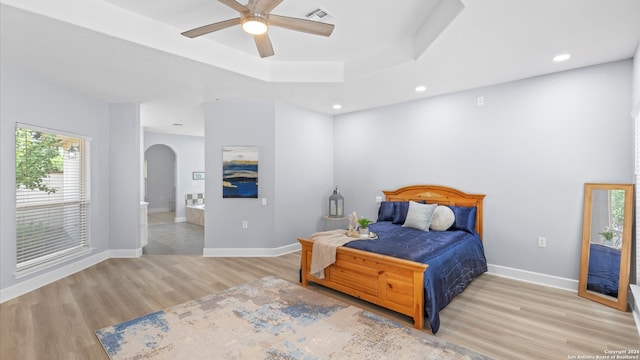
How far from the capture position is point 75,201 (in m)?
4.36

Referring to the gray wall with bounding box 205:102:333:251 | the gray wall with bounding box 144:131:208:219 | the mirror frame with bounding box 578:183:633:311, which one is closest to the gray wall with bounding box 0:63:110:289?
the gray wall with bounding box 205:102:333:251

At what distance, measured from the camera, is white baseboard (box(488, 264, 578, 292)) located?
347 centimetres

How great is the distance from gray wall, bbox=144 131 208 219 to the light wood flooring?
4542mm

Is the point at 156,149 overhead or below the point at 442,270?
overhead

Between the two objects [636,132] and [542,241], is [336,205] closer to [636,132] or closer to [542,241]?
[542,241]

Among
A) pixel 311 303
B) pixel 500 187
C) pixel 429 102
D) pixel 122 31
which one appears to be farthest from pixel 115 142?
pixel 500 187

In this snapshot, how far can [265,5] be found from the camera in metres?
2.12

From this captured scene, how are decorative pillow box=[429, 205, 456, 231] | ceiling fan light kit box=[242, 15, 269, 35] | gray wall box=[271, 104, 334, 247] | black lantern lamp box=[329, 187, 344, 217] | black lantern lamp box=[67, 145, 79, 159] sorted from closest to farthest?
ceiling fan light kit box=[242, 15, 269, 35]
decorative pillow box=[429, 205, 456, 231]
black lantern lamp box=[67, 145, 79, 159]
gray wall box=[271, 104, 334, 247]
black lantern lamp box=[329, 187, 344, 217]

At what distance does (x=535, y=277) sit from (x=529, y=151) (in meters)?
1.61

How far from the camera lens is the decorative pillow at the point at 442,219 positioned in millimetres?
3928

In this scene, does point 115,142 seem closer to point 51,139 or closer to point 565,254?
point 51,139

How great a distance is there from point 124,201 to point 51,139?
1378 mm

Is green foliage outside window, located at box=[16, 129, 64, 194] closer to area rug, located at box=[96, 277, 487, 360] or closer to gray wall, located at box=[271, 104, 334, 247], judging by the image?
area rug, located at box=[96, 277, 487, 360]

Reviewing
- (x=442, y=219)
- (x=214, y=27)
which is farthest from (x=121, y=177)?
(x=442, y=219)
